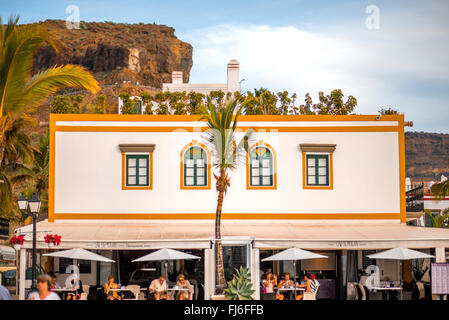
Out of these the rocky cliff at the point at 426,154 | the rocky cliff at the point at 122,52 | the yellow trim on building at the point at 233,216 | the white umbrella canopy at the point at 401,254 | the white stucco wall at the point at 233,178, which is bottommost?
the white umbrella canopy at the point at 401,254

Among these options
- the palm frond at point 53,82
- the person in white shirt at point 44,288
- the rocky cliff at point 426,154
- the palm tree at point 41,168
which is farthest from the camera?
the rocky cliff at point 426,154

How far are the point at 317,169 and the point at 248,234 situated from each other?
410cm

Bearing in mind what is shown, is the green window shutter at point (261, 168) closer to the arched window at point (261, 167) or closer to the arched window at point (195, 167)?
the arched window at point (261, 167)

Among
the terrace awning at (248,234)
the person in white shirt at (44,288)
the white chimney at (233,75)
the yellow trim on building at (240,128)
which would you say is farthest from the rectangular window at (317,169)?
the white chimney at (233,75)

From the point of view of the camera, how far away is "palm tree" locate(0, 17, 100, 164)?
1636 cm

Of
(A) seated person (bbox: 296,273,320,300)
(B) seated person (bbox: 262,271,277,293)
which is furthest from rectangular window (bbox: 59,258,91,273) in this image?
(A) seated person (bbox: 296,273,320,300)

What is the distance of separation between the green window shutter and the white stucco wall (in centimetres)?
28

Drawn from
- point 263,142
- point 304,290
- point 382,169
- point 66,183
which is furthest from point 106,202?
point 382,169

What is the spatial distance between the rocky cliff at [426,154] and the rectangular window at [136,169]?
3674 inches

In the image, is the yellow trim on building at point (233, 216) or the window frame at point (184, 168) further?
the window frame at point (184, 168)

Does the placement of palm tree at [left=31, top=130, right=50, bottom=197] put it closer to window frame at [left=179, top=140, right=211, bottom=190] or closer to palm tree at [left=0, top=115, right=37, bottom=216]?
palm tree at [left=0, top=115, right=37, bottom=216]

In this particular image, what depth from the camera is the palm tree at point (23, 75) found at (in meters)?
16.4

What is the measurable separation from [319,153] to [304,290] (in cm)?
505
